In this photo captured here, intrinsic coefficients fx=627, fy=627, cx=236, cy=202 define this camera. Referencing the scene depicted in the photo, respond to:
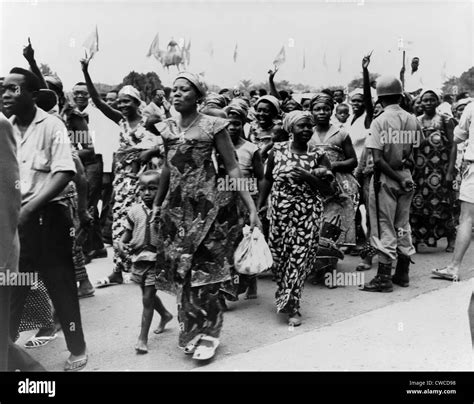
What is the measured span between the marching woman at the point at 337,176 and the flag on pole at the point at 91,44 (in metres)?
2.19

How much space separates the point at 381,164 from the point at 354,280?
123 centimetres

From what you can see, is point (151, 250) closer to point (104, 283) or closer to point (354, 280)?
point (104, 283)

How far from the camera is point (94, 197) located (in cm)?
569

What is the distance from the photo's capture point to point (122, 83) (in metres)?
4.75

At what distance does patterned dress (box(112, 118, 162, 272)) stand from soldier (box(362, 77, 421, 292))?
1977mm

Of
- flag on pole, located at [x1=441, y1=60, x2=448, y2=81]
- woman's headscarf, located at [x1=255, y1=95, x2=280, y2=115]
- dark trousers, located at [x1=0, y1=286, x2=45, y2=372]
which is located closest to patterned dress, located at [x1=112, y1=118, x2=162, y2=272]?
woman's headscarf, located at [x1=255, y1=95, x2=280, y2=115]

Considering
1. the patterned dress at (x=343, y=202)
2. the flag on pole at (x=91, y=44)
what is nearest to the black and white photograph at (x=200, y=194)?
the flag on pole at (x=91, y=44)

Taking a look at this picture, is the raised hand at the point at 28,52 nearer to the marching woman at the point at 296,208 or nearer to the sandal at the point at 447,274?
the marching woman at the point at 296,208

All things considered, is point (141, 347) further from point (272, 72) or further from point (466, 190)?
point (466, 190)

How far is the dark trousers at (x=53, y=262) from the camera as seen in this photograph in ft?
13.1

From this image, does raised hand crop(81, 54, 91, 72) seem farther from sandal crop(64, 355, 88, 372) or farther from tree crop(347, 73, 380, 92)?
tree crop(347, 73, 380, 92)

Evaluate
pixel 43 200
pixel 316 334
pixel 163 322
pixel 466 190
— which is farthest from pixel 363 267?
pixel 43 200

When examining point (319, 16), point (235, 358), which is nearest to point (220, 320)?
point (235, 358)
